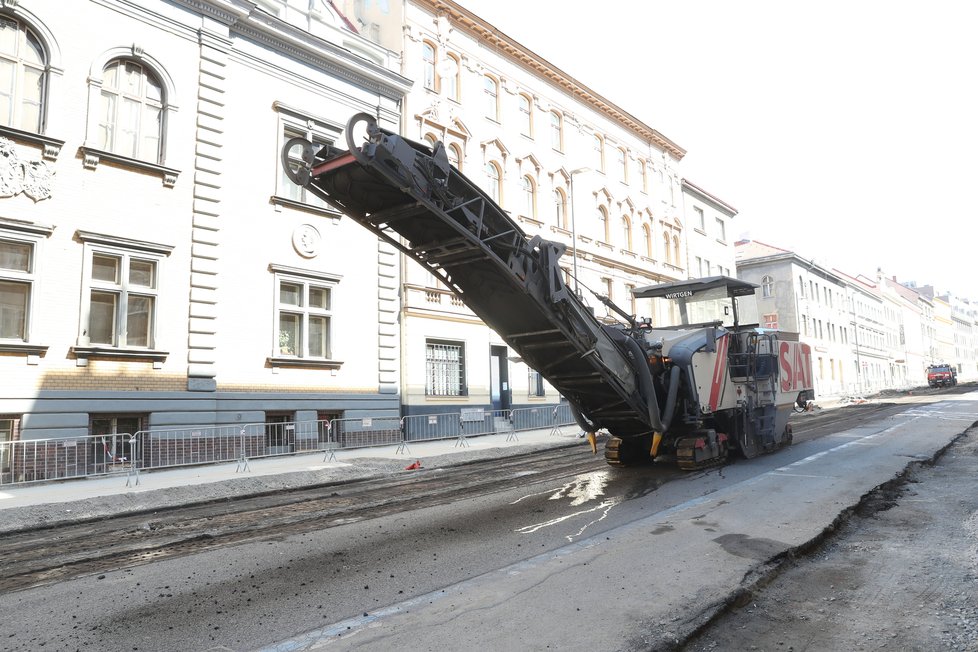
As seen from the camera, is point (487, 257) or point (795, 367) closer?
point (487, 257)

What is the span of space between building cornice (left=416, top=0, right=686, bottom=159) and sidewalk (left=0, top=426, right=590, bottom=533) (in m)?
16.0

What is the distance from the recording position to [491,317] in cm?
896

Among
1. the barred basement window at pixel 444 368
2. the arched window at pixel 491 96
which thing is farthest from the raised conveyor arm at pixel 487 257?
the arched window at pixel 491 96

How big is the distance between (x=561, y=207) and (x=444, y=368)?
1037 centimetres

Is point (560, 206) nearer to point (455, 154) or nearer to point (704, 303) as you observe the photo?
point (455, 154)

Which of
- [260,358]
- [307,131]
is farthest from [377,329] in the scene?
[307,131]

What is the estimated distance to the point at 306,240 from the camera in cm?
1800

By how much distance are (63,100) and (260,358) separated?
711 cm

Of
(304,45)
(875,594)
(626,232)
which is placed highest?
(304,45)

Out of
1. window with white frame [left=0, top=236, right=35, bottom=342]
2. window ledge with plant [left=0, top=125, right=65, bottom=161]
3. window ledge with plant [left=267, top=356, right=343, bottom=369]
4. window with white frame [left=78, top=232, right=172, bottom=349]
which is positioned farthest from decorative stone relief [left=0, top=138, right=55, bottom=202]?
window ledge with plant [left=267, top=356, right=343, bottom=369]

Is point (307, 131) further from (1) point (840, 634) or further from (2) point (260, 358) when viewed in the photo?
(1) point (840, 634)

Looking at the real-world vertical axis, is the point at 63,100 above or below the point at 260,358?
above

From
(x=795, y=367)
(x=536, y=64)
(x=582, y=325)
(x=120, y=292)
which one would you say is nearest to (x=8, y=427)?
(x=120, y=292)

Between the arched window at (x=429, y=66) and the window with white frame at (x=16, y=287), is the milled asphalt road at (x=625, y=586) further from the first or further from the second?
the arched window at (x=429, y=66)
